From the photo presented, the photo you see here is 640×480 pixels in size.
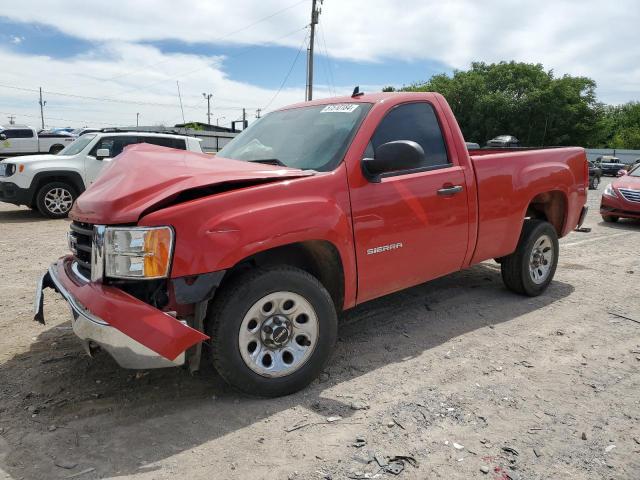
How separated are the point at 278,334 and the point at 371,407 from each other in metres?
0.71

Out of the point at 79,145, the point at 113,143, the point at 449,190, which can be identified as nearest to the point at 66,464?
the point at 449,190

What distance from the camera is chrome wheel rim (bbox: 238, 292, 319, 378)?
118 inches

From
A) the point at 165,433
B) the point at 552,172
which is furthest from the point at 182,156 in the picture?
the point at 552,172

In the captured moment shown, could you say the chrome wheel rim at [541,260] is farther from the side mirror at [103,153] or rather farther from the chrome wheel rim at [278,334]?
the side mirror at [103,153]

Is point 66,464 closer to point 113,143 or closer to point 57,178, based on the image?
point 57,178

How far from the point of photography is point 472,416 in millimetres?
2971

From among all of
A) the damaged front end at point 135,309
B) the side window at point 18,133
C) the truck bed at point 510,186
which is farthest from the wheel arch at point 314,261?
the side window at point 18,133

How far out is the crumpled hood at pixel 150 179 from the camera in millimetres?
2797

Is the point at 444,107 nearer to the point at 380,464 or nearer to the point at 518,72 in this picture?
the point at 380,464

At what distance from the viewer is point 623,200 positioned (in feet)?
34.5

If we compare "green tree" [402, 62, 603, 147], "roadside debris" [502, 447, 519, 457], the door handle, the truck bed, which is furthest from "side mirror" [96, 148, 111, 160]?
"green tree" [402, 62, 603, 147]

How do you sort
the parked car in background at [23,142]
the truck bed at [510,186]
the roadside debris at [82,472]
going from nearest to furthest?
the roadside debris at [82,472] → the truck bed at [510,186] → the parked car in background at [23,142]

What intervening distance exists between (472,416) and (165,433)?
1744mm

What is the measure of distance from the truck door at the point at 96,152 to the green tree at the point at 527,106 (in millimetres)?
38759
